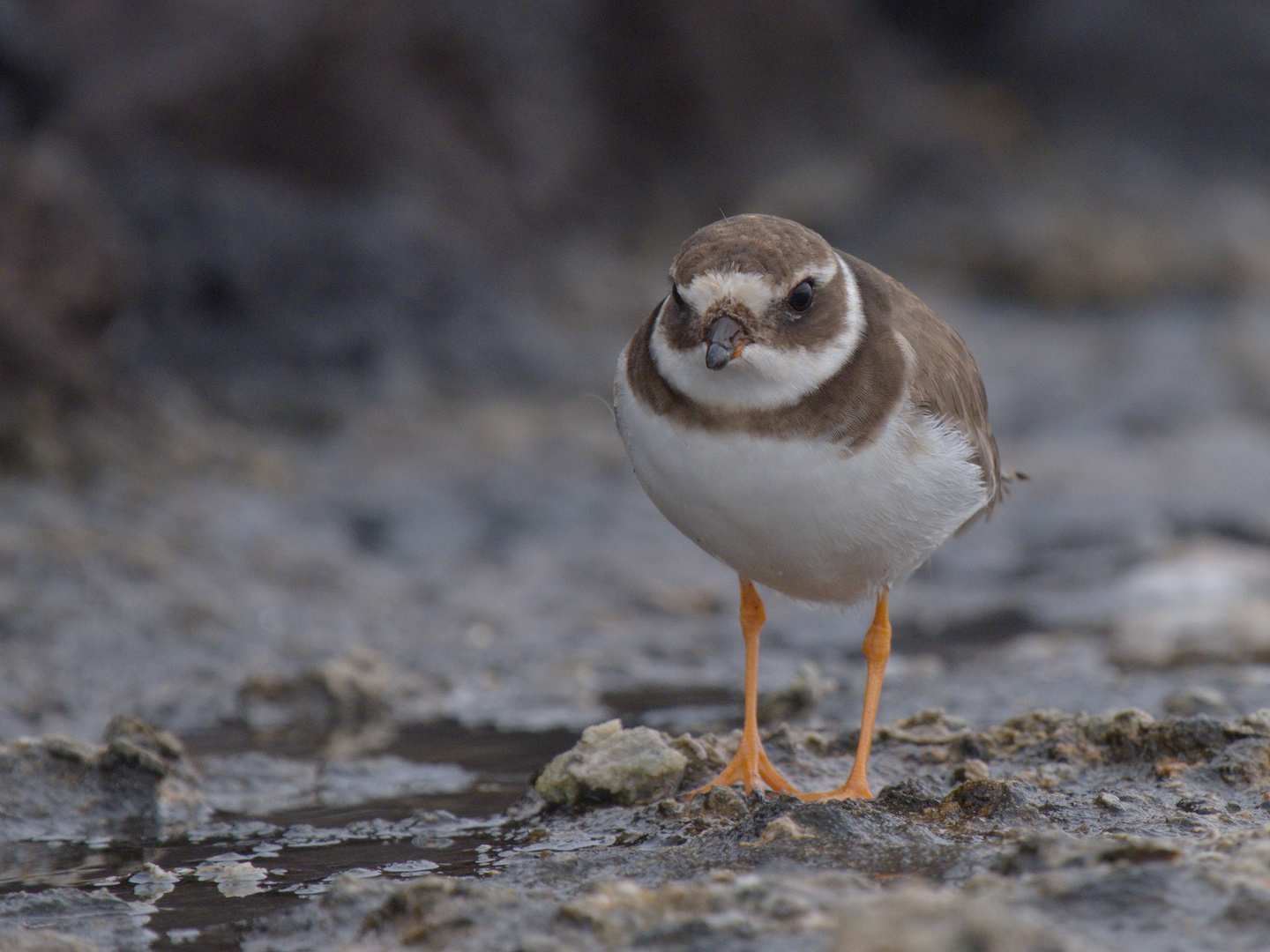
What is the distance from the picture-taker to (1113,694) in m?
6.40

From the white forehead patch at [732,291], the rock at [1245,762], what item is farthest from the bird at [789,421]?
the rock at [1245,762]

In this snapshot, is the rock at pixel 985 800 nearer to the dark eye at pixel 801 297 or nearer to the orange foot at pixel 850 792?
the orange foot at pixel 850 792

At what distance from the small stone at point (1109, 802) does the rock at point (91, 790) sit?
2.99 meters

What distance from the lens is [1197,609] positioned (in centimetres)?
871

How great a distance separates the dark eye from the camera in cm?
449

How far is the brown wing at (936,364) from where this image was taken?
4.79 meters

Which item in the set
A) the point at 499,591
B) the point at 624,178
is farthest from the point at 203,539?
the point at 624,178

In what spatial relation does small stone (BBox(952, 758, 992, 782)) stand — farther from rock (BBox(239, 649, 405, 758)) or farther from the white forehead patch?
rock (BBox(239, 649, 405, 758))

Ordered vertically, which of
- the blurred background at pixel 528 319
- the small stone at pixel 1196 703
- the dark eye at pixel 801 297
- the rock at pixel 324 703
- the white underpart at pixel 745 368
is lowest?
the small stone at pixel 1196 703

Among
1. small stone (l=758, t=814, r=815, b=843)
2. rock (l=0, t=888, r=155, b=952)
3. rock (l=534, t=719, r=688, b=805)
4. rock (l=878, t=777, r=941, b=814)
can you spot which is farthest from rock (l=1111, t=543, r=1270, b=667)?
rock (l=0, t=888, r=155, b=952)

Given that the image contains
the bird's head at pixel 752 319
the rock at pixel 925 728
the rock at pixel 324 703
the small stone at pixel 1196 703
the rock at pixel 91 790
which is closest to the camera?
the bird's head at pixel 752 319

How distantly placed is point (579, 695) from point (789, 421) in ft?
9.73

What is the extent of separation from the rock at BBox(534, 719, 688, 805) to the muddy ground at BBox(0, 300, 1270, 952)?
38 millimetres

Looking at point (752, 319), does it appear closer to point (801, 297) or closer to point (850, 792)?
point (801, 297)
